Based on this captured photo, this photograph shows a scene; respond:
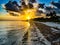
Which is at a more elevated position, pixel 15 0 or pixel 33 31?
pixel 15 0

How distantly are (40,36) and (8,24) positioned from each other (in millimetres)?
554

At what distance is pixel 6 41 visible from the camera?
225 centimetres

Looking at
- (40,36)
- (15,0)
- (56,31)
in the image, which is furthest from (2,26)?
(56,31)

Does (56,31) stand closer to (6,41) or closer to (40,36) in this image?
(40,36)

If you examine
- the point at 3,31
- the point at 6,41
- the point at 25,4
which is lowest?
the point at 6,41

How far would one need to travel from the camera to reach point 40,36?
229cm

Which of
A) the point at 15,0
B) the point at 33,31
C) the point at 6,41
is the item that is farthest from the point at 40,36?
the point at 15,0

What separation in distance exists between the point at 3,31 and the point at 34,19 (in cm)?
55

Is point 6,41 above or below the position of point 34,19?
below

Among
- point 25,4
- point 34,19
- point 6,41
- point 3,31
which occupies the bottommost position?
point 6,41

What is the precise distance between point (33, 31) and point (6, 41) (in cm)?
46

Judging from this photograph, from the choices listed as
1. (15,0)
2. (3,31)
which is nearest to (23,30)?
(3,31)

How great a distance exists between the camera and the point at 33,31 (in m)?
2.35

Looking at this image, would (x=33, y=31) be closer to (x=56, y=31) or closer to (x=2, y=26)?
(x=56, y=31)
